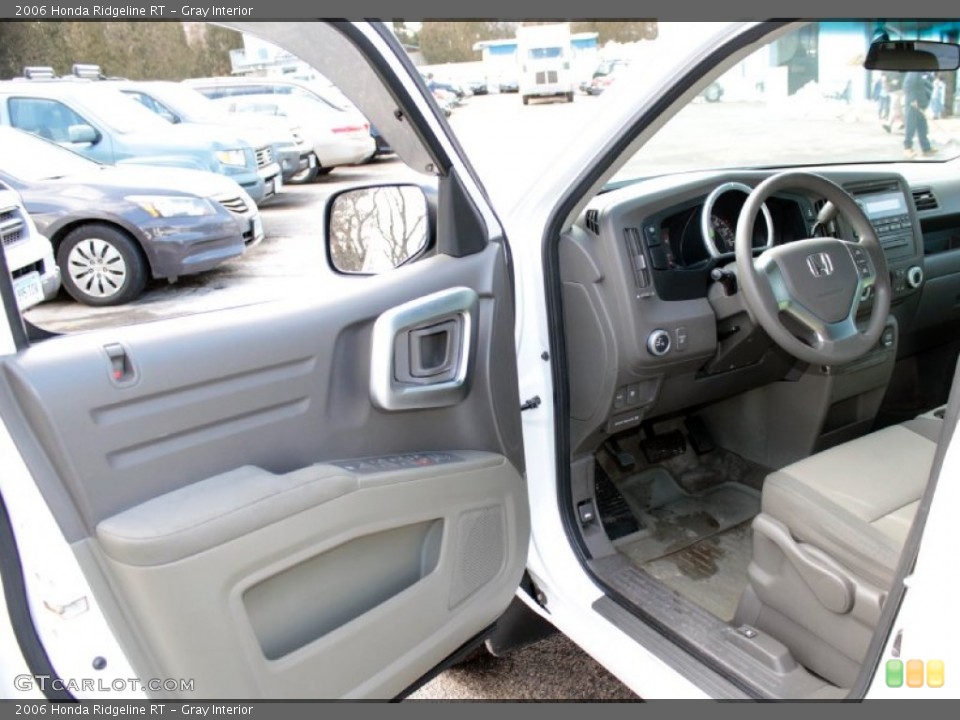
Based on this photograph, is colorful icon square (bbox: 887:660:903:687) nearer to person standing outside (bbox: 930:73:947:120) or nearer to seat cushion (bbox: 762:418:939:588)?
seat cushion (bbox: 762:418:939:588)

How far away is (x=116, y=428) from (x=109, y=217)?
2.74 feet

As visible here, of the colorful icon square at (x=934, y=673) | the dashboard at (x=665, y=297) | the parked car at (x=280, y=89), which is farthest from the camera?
the dashboard at (x=665, y=297)

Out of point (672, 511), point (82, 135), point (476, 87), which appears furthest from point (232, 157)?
point (476, 87)

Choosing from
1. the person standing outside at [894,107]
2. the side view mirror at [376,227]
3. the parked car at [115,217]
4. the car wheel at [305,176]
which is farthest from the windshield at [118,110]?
the person standing outside at [894,107]

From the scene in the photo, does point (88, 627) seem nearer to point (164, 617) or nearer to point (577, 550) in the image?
point (164, 617)

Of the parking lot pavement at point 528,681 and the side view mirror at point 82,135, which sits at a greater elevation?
the side view mirror at point 82,135

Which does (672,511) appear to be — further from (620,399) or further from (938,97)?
(938,97)

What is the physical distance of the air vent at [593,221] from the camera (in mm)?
2209

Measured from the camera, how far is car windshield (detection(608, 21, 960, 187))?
233 cm

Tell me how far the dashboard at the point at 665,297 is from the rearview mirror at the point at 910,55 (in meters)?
0.49

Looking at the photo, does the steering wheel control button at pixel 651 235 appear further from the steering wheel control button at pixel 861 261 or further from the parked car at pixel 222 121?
the parked car at pixel 222 121

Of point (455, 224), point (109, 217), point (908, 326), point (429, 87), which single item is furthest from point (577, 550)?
point (908, 326)

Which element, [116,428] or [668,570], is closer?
[116,428]

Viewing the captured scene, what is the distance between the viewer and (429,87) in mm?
1819
